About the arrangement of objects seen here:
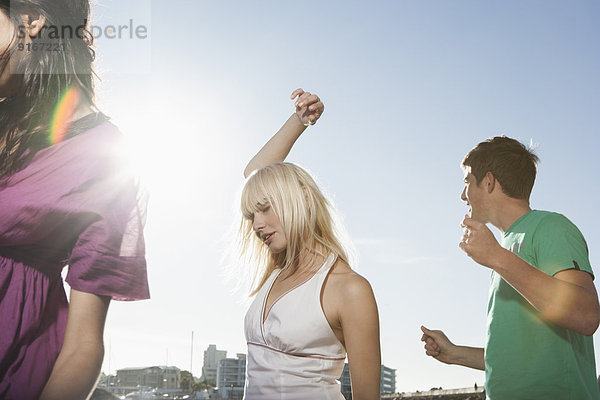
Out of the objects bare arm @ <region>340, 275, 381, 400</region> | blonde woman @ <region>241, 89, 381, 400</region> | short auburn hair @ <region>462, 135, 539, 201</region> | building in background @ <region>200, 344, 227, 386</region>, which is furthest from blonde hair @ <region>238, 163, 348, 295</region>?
building in background @ <region>200, 344, 227, 386</region>

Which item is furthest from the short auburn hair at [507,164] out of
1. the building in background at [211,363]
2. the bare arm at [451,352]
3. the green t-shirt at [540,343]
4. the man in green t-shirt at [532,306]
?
the building in background at [211,363]

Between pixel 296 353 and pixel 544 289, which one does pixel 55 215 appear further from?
pixel 544 289

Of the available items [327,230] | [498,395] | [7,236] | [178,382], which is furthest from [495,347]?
[178,382]

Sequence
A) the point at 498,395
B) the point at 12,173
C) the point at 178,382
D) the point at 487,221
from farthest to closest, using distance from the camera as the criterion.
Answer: the point at 178,382, the point at 487,221, the point at 498,395, the point at 12,173

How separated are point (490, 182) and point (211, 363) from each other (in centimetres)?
13666

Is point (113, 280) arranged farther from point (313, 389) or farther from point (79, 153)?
point (313, 389)

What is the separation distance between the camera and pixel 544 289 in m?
2.56

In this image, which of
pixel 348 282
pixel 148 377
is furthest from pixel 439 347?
pixel 148 377

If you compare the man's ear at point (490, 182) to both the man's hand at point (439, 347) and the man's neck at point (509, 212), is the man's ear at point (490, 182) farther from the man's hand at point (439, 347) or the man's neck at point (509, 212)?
the man's hand at point (439, 347)

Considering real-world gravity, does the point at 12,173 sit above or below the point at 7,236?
above

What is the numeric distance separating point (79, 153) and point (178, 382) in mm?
111917

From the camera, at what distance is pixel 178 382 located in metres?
106

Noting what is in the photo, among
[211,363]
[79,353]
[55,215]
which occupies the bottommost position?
[211,363]

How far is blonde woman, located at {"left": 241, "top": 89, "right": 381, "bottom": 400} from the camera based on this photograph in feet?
7.33
